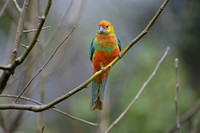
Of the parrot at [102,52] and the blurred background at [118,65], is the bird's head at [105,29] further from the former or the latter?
the blurred background at [118,65]

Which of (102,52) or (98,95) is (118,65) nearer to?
(102,52)

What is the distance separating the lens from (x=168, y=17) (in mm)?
6348

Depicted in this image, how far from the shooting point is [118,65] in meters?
5.49

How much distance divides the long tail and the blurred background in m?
0.15

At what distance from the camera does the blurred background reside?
10.7ft

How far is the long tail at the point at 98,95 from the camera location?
318 cm

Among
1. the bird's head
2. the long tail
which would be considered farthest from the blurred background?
the bird's head

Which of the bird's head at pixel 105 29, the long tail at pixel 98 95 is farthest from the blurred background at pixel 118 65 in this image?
the bird's head at pixel 105 29

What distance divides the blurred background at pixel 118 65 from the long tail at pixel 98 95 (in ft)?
0.48

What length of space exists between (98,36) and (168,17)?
129 inches

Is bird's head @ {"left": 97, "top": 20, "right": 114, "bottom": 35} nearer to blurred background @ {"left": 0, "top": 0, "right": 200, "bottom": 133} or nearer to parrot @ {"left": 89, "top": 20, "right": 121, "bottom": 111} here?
parrot @ {"left": 89, "top": 20, "right": 121, "bottom": 111}

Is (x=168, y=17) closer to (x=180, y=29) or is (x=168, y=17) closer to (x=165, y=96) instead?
(x=180, y=29)

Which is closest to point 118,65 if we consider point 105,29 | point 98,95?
point 105,29

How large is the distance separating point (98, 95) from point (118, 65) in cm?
224
